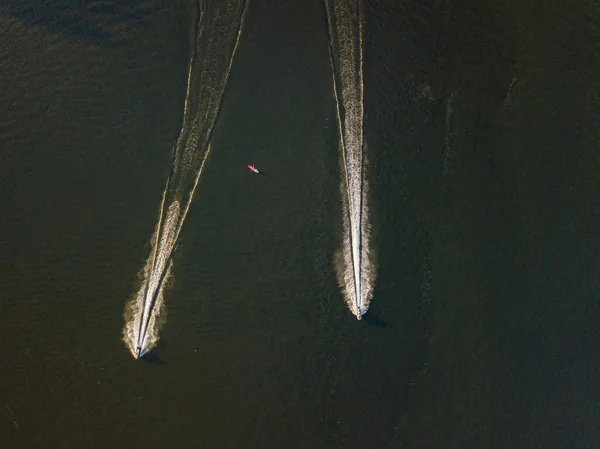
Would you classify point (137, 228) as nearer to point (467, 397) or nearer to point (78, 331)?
point (78, 331)

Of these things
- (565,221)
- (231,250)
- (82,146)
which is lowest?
(231,250)

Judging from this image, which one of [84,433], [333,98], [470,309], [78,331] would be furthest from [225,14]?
[84,433]

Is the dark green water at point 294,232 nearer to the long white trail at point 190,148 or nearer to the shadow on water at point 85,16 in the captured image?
the shadow on water at point 85,16

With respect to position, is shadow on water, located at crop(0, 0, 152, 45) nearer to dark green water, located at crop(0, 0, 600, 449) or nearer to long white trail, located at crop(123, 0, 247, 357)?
dark green water, located at crop(0, 0, 600, 449)

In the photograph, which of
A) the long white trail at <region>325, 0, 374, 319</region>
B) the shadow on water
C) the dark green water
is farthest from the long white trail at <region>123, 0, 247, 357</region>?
the long white trail at <region>325, 0, 374, 319</region>

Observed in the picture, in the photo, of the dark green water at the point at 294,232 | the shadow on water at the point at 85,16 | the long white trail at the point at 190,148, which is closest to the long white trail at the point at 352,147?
the dark green water at the point at 294,232
